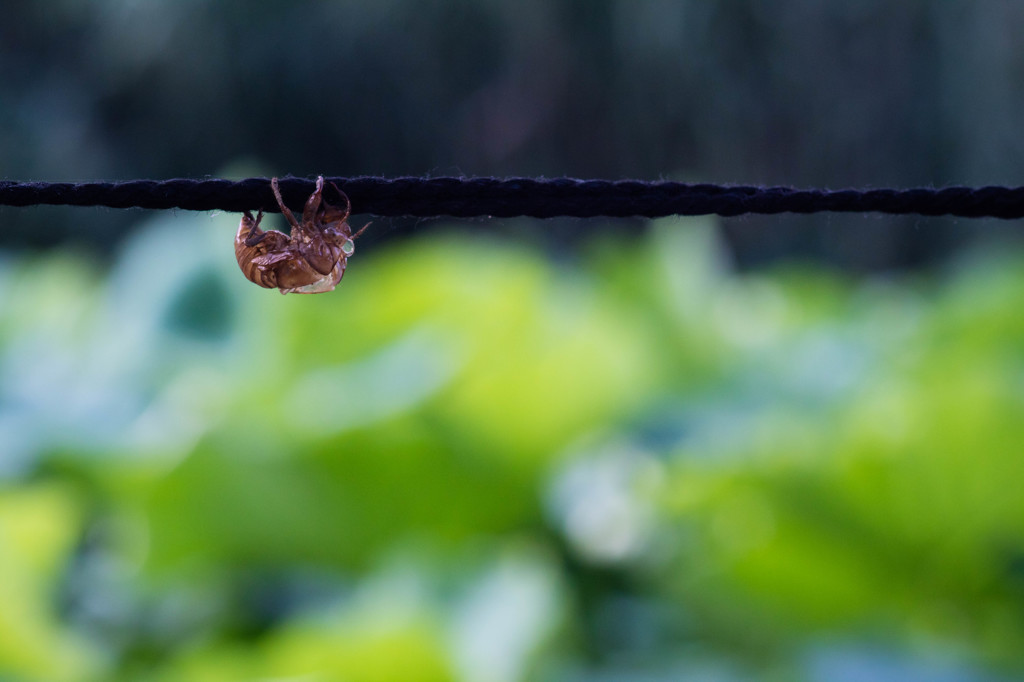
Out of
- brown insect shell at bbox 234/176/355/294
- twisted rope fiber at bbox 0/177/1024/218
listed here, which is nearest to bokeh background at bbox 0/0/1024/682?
brown insect shell at bbox 234/176/355/294

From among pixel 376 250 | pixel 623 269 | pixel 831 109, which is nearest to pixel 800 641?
pixel 623 269

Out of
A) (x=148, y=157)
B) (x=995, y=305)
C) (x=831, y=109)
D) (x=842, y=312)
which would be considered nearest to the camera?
(x=995, y=305)

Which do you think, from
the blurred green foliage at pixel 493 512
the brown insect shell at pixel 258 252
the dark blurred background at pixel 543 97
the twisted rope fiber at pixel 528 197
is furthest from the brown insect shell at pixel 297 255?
the dark blurred background at pixel 543 97

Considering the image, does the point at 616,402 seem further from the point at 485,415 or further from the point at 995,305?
A: the point at 995,305

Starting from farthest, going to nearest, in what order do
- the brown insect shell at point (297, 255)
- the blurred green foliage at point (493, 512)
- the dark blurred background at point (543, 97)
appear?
the dark blurred background at point (543, 97)
the blurred green foliage at point (493, 512)
the brown insect shell at point (297, 255)

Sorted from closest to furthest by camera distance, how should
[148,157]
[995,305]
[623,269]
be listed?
1. [995,305]
2. [623,269]
3. [148,157]

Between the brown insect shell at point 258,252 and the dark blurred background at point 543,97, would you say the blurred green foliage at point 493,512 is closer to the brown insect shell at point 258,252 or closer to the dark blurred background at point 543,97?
the brown insect shell at point 258,252

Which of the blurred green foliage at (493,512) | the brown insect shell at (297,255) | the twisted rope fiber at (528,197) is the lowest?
the blurred green foliage at (493,512)

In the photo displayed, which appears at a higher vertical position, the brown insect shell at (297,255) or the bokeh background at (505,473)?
the brown insect shell at (297,255)
